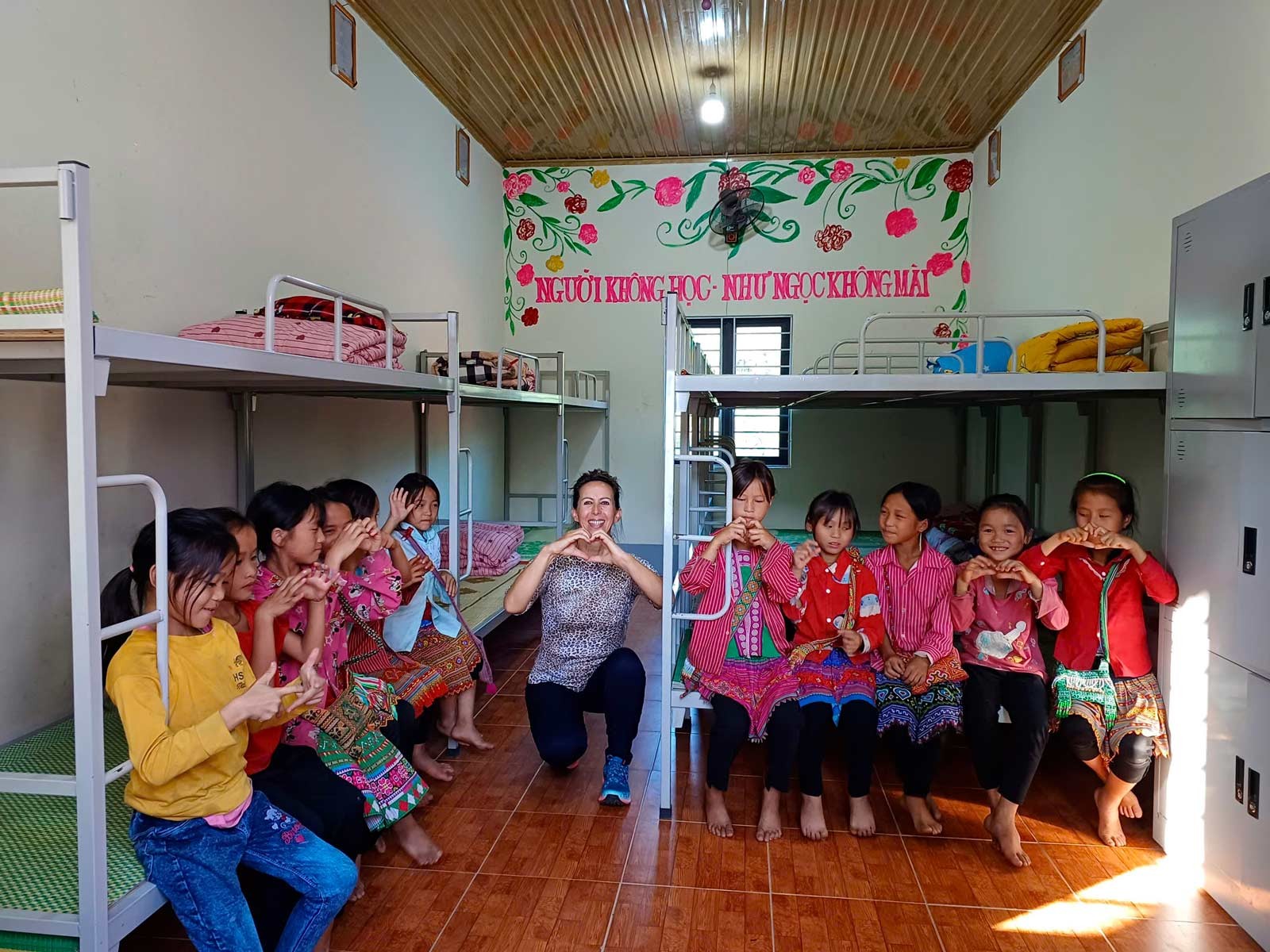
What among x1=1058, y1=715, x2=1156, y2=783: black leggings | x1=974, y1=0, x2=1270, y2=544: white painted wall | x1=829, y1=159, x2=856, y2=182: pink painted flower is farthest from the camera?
x1=829, y1=159, x2=856, y2=182: pink painted flower

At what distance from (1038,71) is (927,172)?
1.42 m

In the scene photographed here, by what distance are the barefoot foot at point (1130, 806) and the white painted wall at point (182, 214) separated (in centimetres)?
322

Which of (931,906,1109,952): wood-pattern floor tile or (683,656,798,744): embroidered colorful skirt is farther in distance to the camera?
(683,656,798,744): embroidered colorful skirt

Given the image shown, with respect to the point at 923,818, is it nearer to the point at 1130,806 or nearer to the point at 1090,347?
the point at 1130,806

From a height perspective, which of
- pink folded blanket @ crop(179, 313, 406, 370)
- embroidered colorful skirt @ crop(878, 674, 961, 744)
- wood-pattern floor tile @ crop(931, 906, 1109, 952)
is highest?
pink folded blanket @ crop(179, 313, 406, 370)

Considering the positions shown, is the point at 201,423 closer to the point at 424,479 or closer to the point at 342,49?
the point at 424,479

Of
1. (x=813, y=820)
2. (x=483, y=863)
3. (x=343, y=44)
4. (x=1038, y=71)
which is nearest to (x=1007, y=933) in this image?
(x=813, y=820)

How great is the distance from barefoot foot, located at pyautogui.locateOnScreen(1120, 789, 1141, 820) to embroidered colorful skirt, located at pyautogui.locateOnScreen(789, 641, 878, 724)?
798 mm

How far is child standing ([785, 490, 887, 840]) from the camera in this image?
258cm

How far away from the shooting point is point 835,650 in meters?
2.76

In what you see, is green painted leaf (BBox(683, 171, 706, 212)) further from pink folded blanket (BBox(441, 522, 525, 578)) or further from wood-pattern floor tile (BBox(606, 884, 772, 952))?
wood-pattern floor tile (BBox(606, 884, 772, 952))

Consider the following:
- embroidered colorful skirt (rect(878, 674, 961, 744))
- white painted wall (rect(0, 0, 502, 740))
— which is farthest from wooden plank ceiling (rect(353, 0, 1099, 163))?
embroidered colorful skirt (rect(878, 674, 961, 744))

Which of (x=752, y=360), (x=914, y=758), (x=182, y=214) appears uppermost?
(x=182, y=214)

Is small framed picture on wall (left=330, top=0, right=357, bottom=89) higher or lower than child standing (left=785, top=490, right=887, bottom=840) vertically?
higher
